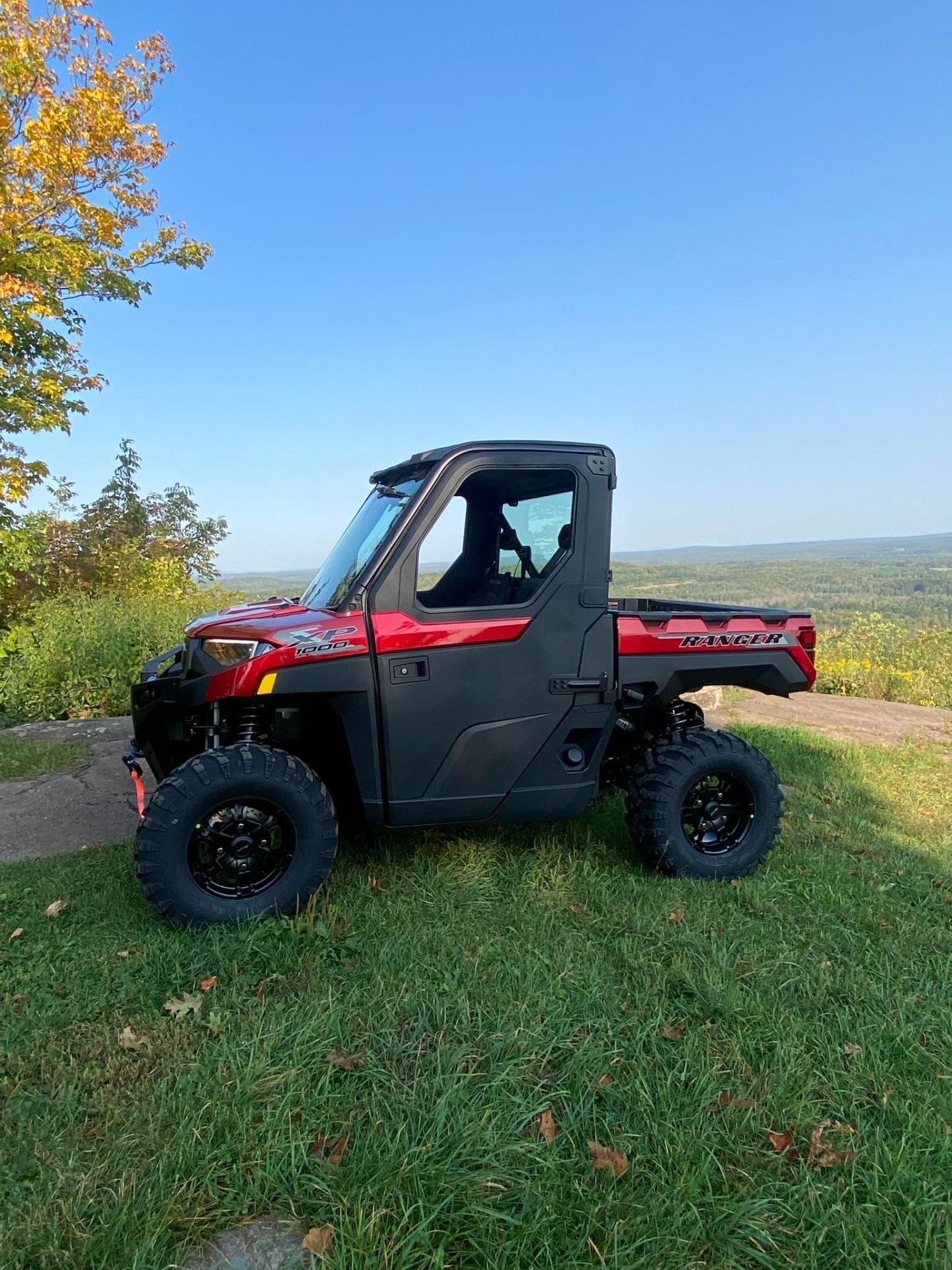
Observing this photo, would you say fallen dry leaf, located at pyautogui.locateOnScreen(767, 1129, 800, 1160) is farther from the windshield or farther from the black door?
the windshield

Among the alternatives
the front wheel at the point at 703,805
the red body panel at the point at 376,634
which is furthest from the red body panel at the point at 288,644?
the front wheel at the point at 703,805

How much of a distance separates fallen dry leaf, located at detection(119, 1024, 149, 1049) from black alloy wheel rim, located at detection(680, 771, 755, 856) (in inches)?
101

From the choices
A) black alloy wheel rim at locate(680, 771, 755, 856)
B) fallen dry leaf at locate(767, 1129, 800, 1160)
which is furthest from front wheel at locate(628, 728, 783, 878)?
fallen dry leaf at locate(767, 1129, 800, 1160)

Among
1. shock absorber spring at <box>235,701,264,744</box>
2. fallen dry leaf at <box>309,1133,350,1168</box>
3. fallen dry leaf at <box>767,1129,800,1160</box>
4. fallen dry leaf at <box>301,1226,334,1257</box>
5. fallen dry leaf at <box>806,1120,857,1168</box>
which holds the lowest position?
fallen dry leaf at <box>806,1120,857,1168</box>

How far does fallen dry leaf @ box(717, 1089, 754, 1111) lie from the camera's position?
2.16 meters

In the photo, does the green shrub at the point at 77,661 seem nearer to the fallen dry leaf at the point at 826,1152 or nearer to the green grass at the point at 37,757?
the green grass at the point at 37,757

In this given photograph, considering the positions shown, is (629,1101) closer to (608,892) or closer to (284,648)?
(608,892)

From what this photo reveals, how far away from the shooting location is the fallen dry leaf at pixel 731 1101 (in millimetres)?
2164

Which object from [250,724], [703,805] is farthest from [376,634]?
[703,805]

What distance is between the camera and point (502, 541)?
3.82 metres

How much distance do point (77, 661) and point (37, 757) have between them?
1902 mm

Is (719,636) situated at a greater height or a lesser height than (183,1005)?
greater

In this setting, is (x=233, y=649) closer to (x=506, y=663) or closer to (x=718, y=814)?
(x=506, y=663)

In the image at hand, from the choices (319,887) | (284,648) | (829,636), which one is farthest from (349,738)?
(829,636)
